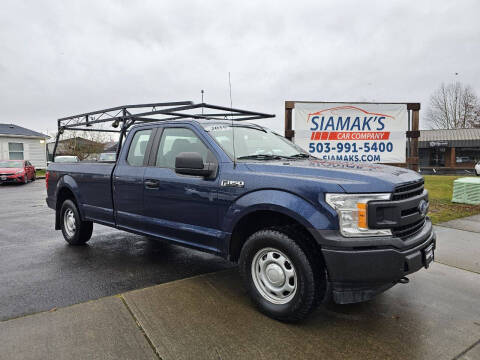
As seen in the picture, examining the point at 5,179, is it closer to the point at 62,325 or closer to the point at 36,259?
the point at 36,259

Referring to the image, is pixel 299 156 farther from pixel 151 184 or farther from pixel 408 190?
pixel 151 184

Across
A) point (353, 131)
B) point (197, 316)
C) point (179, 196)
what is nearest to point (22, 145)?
A: point (353, 131)

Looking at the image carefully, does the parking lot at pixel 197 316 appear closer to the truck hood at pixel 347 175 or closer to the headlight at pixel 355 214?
the headlight at pixel 355 214

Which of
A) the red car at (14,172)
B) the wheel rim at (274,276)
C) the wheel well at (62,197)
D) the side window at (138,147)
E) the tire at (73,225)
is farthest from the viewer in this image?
the red car at (14,172)

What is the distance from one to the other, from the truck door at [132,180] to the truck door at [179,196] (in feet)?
0.48

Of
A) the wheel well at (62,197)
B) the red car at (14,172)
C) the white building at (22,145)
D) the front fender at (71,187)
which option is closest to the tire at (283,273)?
the front fender at (71,187)

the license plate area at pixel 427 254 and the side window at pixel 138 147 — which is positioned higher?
the side window at pixel 138 147

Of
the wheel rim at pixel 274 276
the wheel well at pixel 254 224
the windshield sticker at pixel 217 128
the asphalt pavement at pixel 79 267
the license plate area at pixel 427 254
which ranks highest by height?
the windshield sticker at pixel 217 128

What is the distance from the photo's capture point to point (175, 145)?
4.07m

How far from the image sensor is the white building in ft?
95.1

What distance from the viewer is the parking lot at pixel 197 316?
258 cm

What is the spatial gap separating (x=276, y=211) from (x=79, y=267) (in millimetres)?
2938

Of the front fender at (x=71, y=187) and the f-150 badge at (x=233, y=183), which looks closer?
the f-150 badge at (x=233, y=183)

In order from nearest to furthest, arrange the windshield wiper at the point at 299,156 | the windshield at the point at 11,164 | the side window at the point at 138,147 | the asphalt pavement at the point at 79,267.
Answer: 1. the asphalt pavement at the point at 79,267
2. the windshield wiper at the point at 299,156
3. the side window at the point at 138,147
4. the windshield at the point at 11,164
